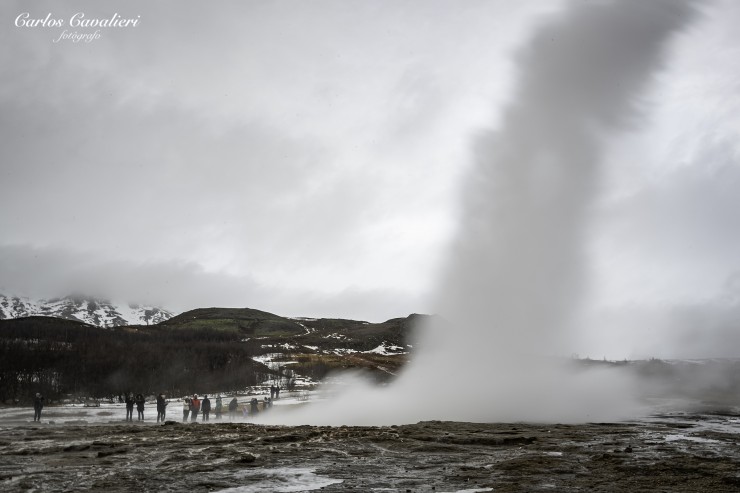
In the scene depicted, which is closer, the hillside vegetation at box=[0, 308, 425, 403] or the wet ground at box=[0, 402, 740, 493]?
the wet ground at box=[0, 402, 740, 493]

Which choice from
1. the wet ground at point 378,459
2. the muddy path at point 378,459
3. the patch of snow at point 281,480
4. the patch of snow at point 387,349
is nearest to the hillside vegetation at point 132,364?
the patch of snow at point 387,349

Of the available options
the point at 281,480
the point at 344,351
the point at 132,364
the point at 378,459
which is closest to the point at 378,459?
the point at 378,459

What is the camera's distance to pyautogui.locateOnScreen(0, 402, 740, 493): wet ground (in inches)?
515

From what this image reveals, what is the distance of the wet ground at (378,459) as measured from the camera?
13078 millimetres

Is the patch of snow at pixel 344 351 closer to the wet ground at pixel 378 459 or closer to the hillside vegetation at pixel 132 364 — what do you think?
the hillside vegetation at pixel 132 364

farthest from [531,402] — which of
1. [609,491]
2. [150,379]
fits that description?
[150,379]

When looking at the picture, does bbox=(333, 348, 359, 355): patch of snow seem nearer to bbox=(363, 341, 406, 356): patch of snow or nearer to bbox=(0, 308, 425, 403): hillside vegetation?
bbox=(0, 308, 425, 403): hillside vegetation

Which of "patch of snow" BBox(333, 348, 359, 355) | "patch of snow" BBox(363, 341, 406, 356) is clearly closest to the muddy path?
"patch of snow" BBox(333, 348, 359, 355)

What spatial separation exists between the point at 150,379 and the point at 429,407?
65.5 m

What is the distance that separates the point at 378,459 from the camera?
17.0 m

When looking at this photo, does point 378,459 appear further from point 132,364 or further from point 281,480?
point 132,364

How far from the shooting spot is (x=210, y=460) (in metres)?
16.7

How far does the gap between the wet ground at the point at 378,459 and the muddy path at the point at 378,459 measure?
0.04 metres

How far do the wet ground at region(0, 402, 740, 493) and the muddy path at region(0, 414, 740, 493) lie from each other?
1.5 inches
